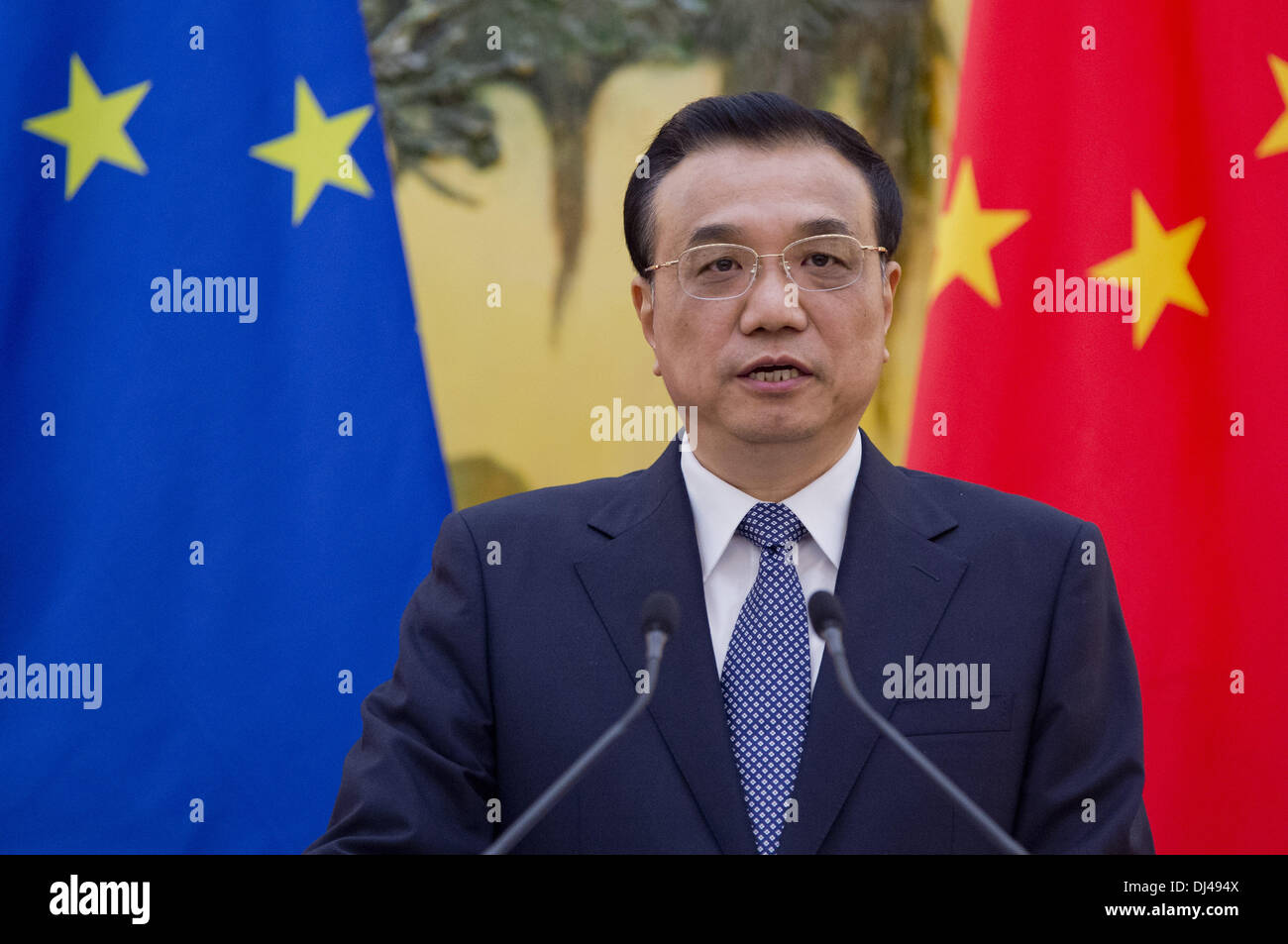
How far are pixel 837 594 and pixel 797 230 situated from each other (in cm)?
46

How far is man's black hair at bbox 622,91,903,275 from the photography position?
1.62 m

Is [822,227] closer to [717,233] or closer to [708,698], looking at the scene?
[717,233]

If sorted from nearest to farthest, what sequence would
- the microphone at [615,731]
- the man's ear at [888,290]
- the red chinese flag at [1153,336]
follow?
the microphone at [615,731] → the man's ear at [888,290] → the red chinese flag at [1153,336]

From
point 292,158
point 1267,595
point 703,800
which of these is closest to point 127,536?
point 292,158

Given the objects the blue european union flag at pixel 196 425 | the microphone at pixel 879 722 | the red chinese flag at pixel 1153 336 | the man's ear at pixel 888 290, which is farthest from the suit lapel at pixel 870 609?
the blue european union flag at pixel 196 425

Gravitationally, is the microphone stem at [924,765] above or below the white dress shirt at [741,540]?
below

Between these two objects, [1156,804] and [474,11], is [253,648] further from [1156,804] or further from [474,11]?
[1156,804]

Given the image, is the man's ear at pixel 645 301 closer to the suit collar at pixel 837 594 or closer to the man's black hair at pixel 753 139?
the man's black hair at pixel 753 139

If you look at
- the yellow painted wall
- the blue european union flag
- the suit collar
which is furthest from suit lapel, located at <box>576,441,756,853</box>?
the blue european union flag

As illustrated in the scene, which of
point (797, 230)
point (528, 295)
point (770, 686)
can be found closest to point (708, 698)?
point (770, 686)

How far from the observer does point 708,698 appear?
1390 mm

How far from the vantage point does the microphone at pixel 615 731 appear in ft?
3.08

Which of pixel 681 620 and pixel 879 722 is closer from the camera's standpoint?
pixel 879 722
